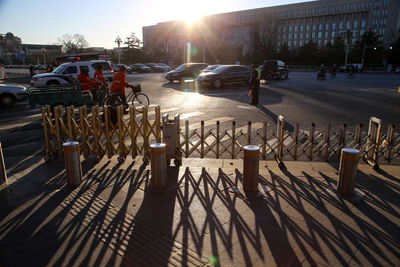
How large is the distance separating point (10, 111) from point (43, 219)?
1111 cm

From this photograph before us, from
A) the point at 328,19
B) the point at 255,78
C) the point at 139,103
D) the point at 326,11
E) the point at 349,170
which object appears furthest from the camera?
the point at 328,19

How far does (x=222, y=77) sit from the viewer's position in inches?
806

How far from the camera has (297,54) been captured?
78.8m

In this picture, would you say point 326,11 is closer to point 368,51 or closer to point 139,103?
point 368,51

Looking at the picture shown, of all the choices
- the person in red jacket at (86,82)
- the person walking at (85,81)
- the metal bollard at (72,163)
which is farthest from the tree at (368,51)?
the metal bollard at (72,163)

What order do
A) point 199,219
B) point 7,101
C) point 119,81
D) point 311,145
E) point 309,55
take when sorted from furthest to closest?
point 309,55, point 7,101, point 119,81, point 311,145, point 199,219

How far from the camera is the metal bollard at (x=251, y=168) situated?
4953mm

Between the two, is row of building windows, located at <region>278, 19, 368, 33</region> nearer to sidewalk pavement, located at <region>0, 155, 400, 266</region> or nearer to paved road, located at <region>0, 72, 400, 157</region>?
paved road, located at <region>0, 72, 400, 157</region>

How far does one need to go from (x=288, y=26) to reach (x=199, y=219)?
396 ft

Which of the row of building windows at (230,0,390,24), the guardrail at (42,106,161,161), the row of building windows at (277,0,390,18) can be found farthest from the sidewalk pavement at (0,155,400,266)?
the row of building windows at (277,0,390,18)

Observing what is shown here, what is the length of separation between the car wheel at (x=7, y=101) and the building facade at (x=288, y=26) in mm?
68103

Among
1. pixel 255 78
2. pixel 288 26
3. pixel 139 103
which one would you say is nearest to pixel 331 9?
pixel 288 26

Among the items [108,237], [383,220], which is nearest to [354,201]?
[383,220]

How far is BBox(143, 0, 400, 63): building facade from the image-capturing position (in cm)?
8656
